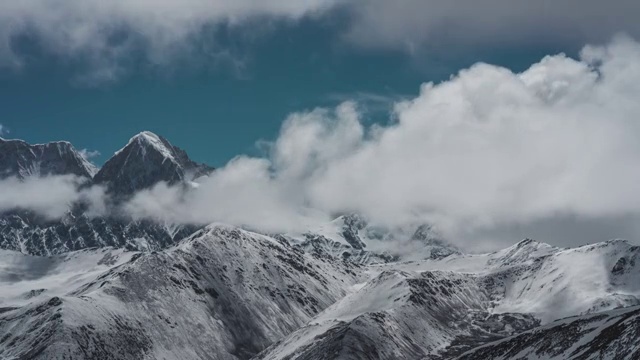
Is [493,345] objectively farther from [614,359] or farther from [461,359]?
[614,359]

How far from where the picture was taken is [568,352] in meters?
125

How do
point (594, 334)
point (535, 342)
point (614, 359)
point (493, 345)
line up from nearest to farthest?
1. point (614, 359)
2. point (594, 334)
3. point (535, 342)
4. point (493, 345)

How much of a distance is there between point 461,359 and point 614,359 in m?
58.6

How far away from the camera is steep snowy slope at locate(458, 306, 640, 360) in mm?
110312

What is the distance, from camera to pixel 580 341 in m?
126

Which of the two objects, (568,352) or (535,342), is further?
(535,342)

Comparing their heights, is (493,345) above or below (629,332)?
above

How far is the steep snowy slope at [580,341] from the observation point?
362ft

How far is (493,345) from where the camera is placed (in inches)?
6161

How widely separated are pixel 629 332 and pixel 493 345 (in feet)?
158

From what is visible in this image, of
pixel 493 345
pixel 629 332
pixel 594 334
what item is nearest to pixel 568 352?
pixel 594 334

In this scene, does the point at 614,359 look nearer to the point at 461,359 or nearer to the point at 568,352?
the point at 568,352

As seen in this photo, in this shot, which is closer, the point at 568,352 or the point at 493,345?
the point at 568,352

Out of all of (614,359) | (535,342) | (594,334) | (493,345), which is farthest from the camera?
(493,345)
